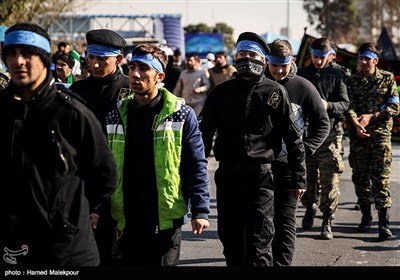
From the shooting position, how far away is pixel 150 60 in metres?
5.82

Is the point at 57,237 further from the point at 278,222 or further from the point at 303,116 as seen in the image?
the point at 303,116

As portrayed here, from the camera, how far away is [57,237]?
14.4 feet

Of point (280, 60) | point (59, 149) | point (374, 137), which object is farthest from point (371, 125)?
point (59, 149)

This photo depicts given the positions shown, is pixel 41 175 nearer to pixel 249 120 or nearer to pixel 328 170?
pixel 249 120

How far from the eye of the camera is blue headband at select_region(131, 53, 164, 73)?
581cm

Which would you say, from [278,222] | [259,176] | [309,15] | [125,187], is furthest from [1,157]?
[309,15]

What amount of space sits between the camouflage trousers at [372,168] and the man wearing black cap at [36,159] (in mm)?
5985

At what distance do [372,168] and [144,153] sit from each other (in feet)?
16.4

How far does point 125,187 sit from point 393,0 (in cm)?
6212

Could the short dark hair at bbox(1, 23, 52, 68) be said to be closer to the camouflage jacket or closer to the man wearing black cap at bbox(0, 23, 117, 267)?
the man wearing black cap at bbox(0, 23, 117, 267)

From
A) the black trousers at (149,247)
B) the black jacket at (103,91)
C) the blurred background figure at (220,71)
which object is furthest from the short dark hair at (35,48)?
the blurred background figure at (220,71)

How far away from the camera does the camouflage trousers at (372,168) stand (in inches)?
390

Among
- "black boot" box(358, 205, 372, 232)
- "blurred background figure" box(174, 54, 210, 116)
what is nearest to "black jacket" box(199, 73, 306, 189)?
"black boot" box(358, 205, 372, 232)

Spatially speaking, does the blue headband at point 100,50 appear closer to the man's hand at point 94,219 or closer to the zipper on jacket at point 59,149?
the man's hand at point 94,219
